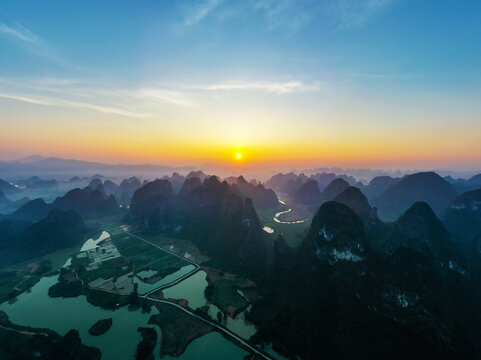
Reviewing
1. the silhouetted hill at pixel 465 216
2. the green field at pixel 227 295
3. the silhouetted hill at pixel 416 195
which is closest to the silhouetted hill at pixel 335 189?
the silhouetted hill at pixel 416 195

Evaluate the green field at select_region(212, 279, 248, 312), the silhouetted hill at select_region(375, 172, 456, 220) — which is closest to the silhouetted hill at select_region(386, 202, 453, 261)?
the green field at select_region(212, 279, 248, 312)

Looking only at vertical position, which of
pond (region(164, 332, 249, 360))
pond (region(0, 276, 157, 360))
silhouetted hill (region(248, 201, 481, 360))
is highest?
silhouetted hill (region(248, 201, 481, 360))

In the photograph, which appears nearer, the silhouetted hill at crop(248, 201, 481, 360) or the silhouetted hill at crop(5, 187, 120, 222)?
the silhouetted hill at crop(248, 201, 481, 360)

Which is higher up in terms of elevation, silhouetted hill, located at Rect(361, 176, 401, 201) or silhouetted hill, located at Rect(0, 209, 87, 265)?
silhouetted hill, located at Rect(361, 176, 401, 201)

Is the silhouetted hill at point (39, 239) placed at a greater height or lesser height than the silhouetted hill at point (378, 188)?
lesser

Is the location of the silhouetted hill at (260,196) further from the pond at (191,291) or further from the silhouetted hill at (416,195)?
the pond at (191,291)

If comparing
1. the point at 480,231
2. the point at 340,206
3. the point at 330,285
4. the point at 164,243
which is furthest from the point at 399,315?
the point at 164,243

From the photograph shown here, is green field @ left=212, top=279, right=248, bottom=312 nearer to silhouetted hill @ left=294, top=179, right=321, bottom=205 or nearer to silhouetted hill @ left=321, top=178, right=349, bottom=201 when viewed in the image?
silhouetted hill @ left=294, top=179, right=321, bottom=205

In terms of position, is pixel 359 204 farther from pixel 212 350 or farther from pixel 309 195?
pixel 212 350
